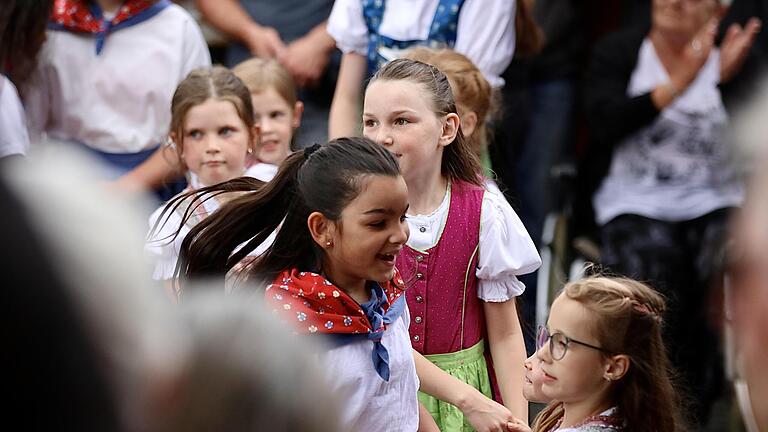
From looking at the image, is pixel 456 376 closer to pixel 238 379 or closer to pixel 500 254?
pixel 500 254

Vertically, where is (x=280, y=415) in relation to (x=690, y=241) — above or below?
above

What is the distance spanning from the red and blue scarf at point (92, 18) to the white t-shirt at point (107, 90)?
0.02m

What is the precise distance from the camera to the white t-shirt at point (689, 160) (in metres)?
4.90

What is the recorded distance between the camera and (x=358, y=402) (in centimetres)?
267

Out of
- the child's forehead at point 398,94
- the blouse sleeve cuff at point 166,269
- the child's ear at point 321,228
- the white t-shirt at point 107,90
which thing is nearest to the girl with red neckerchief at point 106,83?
the white t-shirt at point 107,90

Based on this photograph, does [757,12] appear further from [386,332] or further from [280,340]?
[280,340]

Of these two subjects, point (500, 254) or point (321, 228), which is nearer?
point (321, 228)

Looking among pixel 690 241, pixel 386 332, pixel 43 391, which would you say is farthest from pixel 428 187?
pixel 43 391

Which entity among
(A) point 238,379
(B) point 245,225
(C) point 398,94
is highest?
(A) point 238,379

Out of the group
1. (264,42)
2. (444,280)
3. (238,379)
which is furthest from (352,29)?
(238,379)

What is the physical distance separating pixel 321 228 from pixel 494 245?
2.06ft

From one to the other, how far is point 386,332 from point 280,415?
5.57 feet

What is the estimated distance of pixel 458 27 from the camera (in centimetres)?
408

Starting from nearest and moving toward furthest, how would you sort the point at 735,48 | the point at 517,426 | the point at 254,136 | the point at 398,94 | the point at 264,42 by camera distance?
1. the point at 517,426
2. the point at 398,94
3. the point at 254,136
4. the point at 735,48
5. the point at 264,42
